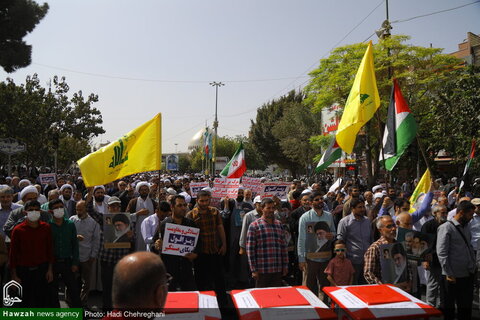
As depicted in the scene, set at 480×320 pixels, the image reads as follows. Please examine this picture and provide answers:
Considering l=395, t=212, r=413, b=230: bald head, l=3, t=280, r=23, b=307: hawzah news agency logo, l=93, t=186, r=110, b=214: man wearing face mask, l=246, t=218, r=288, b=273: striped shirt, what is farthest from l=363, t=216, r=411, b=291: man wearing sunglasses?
l=93, t=186, r=110, b=214: man wearing face mask

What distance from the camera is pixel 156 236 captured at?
6082 millimetres

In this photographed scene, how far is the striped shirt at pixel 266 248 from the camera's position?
18.4ft

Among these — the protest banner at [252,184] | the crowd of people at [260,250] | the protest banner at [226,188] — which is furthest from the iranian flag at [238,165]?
the crowd of people at [260,250]

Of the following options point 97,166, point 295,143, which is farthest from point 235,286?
point 295,143

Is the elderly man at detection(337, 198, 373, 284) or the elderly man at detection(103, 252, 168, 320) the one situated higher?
the elderly man at detection(103, 252, 168, 320)

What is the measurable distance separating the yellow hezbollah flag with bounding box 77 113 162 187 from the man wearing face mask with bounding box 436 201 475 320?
4.03 m

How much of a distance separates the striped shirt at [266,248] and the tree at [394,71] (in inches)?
819

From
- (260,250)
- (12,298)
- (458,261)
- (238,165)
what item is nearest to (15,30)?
(238,165)

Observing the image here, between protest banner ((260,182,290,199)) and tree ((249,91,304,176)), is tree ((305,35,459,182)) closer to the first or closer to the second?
protest banner ((260,182,290,199))

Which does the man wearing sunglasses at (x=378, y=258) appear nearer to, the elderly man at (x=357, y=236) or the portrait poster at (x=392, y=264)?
the portrait poster at (x=392, y=264)

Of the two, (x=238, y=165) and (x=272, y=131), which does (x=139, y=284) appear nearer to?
(x=238, y=165)

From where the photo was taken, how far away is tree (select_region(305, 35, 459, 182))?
25.1 metres

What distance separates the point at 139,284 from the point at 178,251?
355cm

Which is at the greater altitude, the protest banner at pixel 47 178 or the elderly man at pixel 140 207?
the protest banner at pixel 47 178
